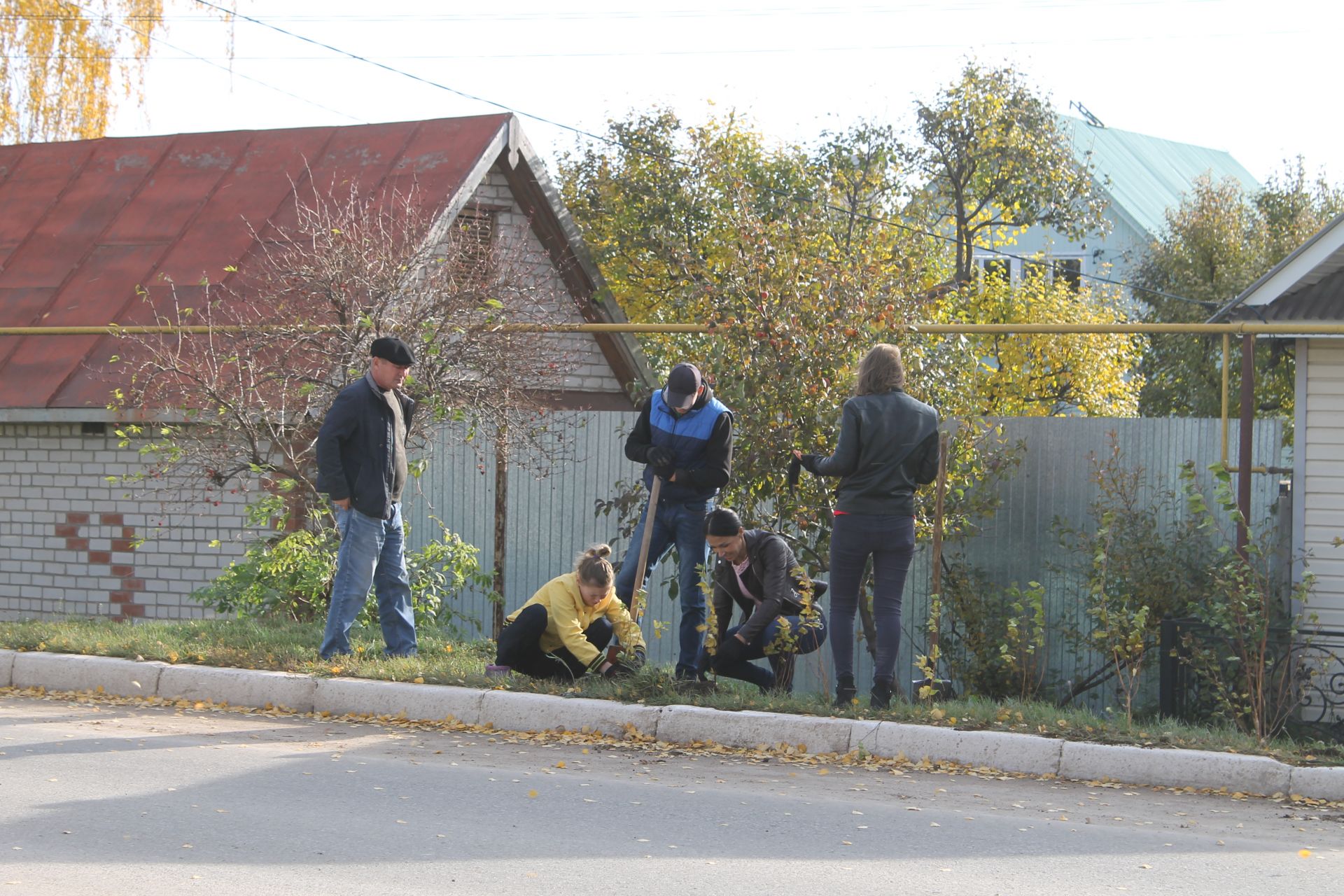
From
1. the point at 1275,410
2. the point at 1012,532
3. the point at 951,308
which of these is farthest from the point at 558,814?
the point at 951,308

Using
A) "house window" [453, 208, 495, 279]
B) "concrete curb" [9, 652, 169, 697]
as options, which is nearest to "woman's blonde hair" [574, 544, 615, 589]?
"concrete curb" [9, 652, 169, 697]

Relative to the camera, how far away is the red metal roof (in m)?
12.7

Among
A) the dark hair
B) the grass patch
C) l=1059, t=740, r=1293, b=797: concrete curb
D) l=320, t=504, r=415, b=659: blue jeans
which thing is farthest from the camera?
l=320, t=504, r=415, b=659: blue jeans

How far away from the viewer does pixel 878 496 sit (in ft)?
24.4

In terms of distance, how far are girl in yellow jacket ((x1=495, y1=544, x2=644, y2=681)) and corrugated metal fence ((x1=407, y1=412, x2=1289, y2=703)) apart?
11.8 inches

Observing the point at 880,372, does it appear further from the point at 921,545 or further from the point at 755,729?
the point at 921,545

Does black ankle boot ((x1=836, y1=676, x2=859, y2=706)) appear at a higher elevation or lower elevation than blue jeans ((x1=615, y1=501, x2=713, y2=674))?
lower

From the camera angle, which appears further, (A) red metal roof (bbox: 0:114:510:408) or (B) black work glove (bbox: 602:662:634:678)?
(A) red metal roof (bbox: 0:114:510:408)

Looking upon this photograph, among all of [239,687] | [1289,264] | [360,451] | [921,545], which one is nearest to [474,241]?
[360,451]

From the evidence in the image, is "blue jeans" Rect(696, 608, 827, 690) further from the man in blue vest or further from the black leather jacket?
the black leather jacket

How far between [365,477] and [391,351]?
73 centimetres

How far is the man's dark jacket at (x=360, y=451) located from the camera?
8.24 metres

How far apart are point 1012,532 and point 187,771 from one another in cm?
552

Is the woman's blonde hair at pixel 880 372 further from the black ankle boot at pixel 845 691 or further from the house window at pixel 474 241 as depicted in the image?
the house window at pixel 474 241
